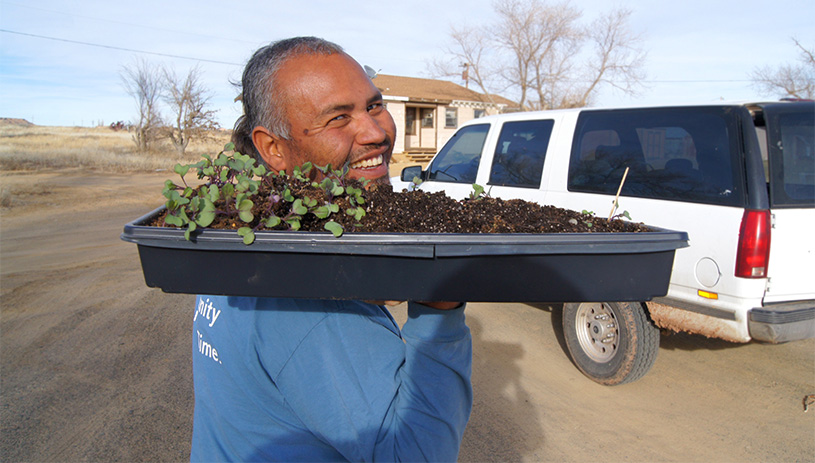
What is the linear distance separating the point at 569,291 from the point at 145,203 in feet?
46.5

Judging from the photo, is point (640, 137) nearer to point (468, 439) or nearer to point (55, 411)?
point (468, 439)

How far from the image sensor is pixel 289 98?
4.38 feet

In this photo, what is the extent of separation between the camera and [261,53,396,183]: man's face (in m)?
1.32

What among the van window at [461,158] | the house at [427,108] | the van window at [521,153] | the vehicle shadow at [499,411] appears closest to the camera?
the vehicle shadow at [499,411]

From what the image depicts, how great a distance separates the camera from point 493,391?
382 centimetres

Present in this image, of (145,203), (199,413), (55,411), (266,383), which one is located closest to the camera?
(266,383)

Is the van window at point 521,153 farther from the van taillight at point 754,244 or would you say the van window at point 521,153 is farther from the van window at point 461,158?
the van taillight at point 754,244

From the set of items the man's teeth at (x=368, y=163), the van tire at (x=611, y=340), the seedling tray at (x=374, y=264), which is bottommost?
the van tire at (x=611, y=340)

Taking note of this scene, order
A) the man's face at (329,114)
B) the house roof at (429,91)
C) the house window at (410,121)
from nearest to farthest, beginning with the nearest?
the man's face at (329,114), the house roof at (429,91), the house window at (410,121)

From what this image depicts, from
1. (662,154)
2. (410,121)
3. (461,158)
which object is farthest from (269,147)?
(410,121)

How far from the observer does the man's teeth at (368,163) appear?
4.55ft

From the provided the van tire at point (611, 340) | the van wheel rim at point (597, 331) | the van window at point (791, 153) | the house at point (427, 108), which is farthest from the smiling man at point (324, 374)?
the house at point (427, 108)

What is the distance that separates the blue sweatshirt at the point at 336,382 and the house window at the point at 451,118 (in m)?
28.7

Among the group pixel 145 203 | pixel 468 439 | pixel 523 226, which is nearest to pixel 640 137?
pixel 468 439
